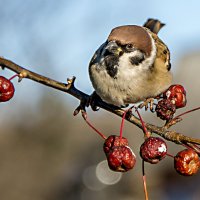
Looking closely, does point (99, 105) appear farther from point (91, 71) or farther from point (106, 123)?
point (106, 123)

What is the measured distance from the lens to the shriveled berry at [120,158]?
2.69 m

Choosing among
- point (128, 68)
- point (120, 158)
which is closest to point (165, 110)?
point (120, 158)

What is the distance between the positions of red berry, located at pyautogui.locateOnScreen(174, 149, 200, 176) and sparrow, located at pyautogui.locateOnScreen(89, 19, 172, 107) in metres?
0.87

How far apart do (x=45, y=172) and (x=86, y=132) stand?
2008 millimetres

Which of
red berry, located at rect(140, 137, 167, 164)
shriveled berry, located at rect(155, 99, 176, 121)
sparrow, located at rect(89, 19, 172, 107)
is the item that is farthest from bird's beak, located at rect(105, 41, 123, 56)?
red berry, located at rect(140, 137, 167, 164)

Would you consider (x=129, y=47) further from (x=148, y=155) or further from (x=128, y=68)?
(x=148, y=155)

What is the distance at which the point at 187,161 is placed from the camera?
2754 mm

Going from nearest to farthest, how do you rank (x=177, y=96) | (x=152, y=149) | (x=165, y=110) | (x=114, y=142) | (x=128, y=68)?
(x=152, y=149), (x=114, y=142), (x=165, y=110), (x=177, y=96), (x=128, y=68)

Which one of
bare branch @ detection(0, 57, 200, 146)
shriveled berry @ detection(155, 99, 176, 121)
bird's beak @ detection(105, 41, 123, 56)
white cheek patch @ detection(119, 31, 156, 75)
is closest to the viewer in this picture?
bare branch @ detection(0, 57, 200, 146)

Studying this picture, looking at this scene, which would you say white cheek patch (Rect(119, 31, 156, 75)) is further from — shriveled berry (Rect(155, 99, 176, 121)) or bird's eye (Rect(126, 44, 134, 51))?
shriveled berry (Rect(155, 99, 176, 121))

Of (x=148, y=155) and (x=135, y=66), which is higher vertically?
(x=135, y=66)

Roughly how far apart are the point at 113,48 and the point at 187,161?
3.02 feet

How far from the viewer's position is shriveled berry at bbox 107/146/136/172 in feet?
8.84

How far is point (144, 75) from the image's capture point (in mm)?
3695
